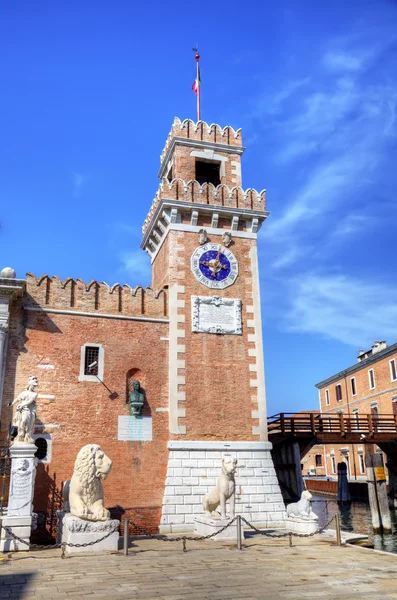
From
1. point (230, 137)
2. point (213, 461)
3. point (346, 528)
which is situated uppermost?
point (230, 137)

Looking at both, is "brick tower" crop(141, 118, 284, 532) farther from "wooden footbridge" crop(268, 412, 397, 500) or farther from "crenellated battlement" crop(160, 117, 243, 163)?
"wooden footbridge" crop(268, 412, 397, 500)

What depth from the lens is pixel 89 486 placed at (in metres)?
14.4

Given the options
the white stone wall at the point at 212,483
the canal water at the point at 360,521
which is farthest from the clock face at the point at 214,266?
the canal water at the point at 360,521

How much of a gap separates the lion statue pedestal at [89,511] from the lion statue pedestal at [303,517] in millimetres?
6462

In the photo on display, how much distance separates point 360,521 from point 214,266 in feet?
49.3

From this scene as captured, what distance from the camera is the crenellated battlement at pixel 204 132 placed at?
77.0 feet

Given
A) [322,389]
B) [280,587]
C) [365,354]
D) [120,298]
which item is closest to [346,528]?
[120,298]

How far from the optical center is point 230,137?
24.2 meters

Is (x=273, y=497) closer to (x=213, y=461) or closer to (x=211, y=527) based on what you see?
(x=213, y=461)

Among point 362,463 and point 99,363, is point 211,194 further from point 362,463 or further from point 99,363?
point 362,463

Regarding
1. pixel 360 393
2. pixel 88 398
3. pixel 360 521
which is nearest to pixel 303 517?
pixel 88 398

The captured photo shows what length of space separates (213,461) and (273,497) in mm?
2627

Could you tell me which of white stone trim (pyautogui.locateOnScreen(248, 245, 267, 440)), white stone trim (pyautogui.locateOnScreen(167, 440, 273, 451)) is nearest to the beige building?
white stone trim (pyautogui.locateOnScreen(248, 245, 267, 440))

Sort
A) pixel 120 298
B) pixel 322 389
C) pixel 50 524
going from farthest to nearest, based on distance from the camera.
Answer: pixel 322 389, pixel 120 298, pixel 50 524
